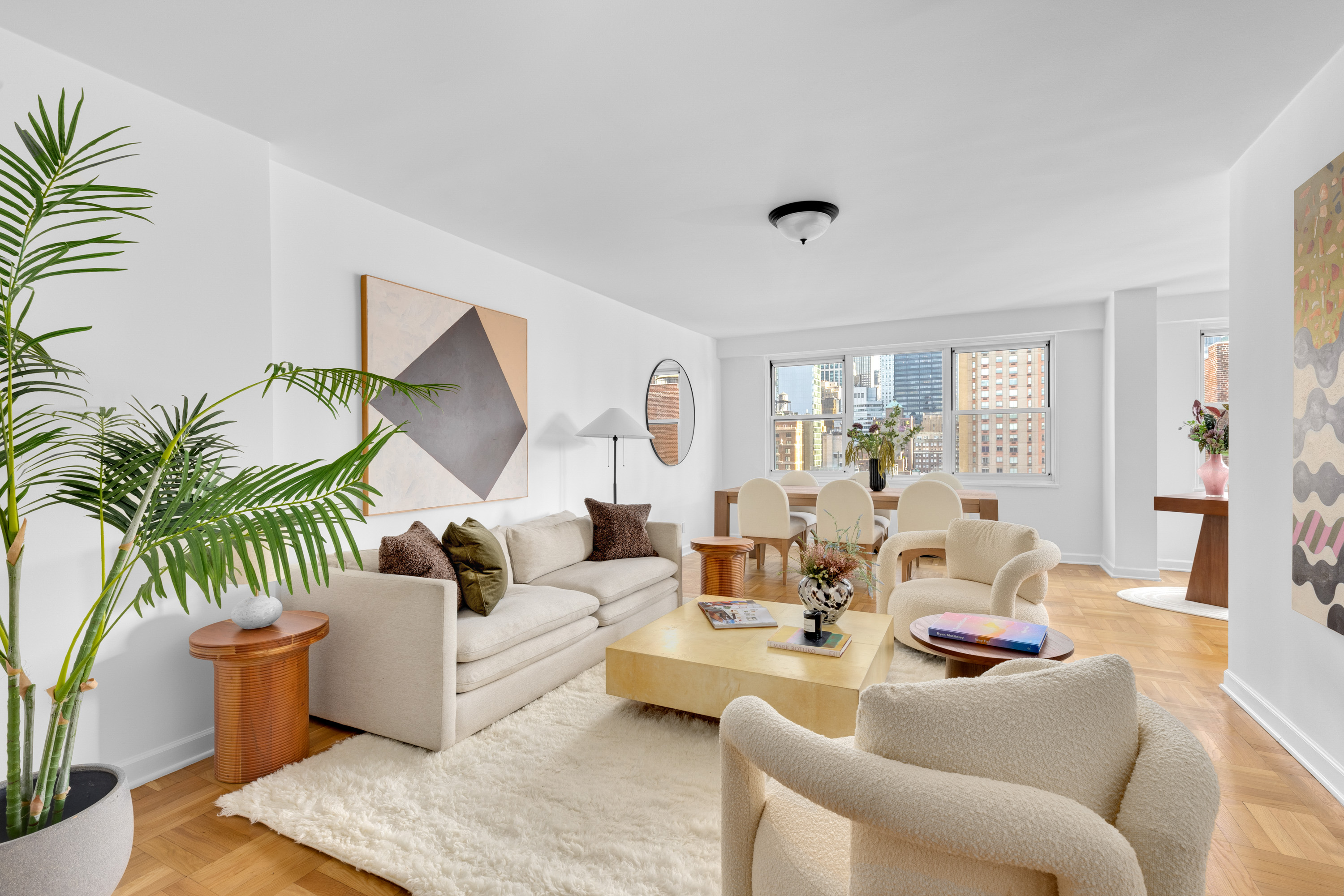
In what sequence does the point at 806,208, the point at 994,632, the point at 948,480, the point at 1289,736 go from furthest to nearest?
1. the point at 948,480
2. the point at 806,208
3. the point at 1289,736
4. the point at 994,632

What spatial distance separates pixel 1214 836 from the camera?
6.39ft

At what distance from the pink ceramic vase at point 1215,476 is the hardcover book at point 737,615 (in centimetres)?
Result: 385

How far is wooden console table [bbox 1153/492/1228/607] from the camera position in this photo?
442 centimetres

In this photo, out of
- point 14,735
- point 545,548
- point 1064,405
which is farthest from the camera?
point 1064,405

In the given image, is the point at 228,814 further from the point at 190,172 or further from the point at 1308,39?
the point at 1308,39

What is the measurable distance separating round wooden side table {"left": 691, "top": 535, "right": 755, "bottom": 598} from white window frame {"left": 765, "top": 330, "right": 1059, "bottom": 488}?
278 cm

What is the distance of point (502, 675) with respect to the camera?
2646mm

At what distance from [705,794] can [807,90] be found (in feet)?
7.95

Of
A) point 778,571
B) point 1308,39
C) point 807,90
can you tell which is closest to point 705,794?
point 807,90

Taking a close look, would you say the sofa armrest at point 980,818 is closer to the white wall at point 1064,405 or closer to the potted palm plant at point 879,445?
the potted palm plant at point 879,445

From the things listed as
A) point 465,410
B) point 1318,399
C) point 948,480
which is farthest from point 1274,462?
point 465,410

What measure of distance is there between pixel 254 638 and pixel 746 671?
1.72 metres

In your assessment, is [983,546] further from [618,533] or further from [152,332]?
[152,332]

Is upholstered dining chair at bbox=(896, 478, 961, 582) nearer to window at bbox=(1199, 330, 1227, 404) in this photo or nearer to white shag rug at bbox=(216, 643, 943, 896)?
white shag rug at bbox=(216, 643, 943, 896)
